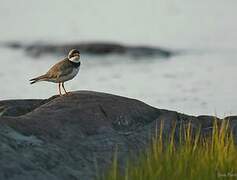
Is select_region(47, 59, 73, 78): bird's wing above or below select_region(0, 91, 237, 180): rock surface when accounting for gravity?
above

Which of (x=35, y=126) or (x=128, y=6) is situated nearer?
(x=35, y=126)

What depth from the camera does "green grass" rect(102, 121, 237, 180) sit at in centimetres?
1039

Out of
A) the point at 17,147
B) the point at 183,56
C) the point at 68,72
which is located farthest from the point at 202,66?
the point at 17,147

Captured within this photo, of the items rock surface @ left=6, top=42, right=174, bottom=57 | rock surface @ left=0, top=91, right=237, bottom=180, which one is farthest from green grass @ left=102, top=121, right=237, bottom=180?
rock surface @ left=6, top=42, right=174, bottom=57

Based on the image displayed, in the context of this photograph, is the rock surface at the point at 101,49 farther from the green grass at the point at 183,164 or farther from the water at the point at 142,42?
the green grass at the point at 183,164

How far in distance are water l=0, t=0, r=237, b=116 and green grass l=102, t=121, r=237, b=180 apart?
10308mm

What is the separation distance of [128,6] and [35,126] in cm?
3096

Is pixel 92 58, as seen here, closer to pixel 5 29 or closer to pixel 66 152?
pixel 5 29

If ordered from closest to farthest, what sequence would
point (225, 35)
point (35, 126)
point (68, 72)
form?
point (35, 126)
point (68, 72)
point (225, 35)

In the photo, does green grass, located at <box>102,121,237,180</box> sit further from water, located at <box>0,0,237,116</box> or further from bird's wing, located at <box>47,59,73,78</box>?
water, located at <box>0,0,237,116</box>

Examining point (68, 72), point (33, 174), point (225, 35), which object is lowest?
point (33, 174)

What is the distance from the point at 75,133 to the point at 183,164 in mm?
1513

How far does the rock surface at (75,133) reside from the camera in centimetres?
1070

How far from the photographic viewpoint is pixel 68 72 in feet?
48.3
